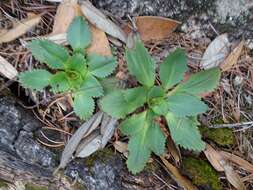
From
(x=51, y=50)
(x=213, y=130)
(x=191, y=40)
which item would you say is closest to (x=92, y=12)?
(x=51, y=50)

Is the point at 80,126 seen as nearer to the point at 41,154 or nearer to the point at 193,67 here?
the point at 41,154

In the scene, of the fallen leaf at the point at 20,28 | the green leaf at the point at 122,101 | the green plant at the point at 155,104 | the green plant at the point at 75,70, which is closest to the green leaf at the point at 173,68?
the green plant at the point at 155,104

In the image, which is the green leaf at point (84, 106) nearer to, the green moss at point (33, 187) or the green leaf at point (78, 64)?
the green leaf at point (78, 64)

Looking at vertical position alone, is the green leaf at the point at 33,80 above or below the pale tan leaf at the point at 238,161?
above

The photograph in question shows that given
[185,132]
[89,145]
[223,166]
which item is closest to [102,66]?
[89,145]

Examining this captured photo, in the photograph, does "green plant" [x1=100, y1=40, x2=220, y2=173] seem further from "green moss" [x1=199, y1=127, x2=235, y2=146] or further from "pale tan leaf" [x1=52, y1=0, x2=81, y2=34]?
"pale tan leaf" [x1=52, y1=0, x2=81, y2=34]

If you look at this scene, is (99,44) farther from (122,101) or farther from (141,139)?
(141,139)
